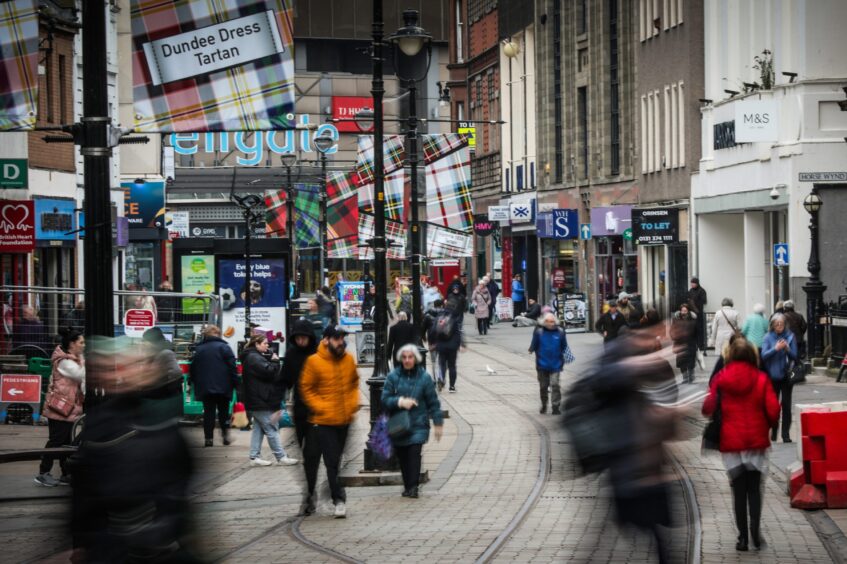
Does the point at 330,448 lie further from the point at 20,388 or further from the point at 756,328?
the point at 756,328

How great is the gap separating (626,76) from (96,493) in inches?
1750

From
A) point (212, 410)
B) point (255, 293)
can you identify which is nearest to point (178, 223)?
point (255, 293)

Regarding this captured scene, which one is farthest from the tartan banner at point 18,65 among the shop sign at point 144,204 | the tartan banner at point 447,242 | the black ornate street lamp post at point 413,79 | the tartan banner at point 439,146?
the shop sign at point 144,204

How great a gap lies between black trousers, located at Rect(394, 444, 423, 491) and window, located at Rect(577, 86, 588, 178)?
39.0m

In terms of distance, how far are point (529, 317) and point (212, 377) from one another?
103 feet

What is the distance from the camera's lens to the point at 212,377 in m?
21.2

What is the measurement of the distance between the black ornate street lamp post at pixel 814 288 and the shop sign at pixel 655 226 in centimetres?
1163

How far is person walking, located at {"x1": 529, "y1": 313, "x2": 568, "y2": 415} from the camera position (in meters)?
25.0

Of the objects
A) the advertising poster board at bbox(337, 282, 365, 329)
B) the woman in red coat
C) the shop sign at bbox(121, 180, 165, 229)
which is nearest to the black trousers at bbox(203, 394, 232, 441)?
the woman in red coat

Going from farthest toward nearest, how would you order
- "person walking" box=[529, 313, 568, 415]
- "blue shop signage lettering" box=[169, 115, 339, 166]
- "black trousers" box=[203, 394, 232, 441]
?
1. "blue shop signage lettering" box=[169, 115, 339, 166]
2. "person walking" box=[529, 313, 568, 415]
3. "black trousers" box=[203, 394, 232, 441]

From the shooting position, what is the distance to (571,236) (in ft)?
176

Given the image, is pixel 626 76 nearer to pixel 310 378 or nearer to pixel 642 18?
pixel 642 18

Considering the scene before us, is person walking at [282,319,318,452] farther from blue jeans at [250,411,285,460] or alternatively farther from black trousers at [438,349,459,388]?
black trousers at [438,349,459,388]

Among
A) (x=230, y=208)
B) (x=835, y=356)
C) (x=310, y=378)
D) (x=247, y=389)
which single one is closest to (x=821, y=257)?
(x=835, y=356)
